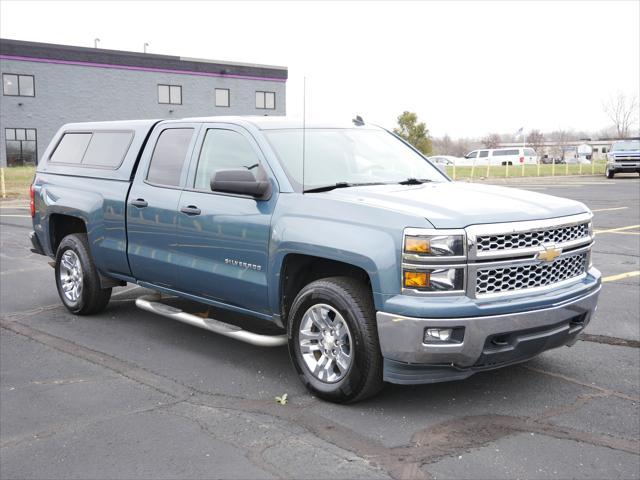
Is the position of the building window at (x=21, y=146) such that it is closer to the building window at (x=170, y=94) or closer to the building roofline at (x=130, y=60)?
the building roofline at (x=130, y=60)

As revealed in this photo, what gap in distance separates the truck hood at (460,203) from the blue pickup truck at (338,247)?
2 centimetres

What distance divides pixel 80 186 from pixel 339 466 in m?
4.36

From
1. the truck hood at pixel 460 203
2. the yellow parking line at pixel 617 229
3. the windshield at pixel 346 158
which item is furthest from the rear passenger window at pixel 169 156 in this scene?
the yellow parking line at pixel 617 229

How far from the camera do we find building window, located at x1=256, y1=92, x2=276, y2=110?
4717cm

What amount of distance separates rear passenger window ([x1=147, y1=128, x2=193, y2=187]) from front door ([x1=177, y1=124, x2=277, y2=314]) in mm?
200

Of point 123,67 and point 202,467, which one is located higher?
point 123,67

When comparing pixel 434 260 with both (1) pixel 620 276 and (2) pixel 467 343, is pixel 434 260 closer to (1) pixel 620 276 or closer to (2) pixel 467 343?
(2) pixel 467 343

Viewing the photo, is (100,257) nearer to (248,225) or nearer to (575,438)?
(248,225)

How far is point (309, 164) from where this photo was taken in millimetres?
5324

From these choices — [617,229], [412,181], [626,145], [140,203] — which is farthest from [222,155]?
[626,145]

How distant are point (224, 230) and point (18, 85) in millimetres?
37715

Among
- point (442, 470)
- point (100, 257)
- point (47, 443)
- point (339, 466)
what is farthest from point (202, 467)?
point (100, 257)

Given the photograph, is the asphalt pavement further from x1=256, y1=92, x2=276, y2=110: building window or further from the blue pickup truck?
x1=256, y1=92, x2=276, y2=110: building window

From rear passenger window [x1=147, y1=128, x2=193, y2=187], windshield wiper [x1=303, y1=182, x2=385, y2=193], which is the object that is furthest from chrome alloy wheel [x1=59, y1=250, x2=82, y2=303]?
windshield wiper [x1=303, y1=182, x2=385, y2=193]
